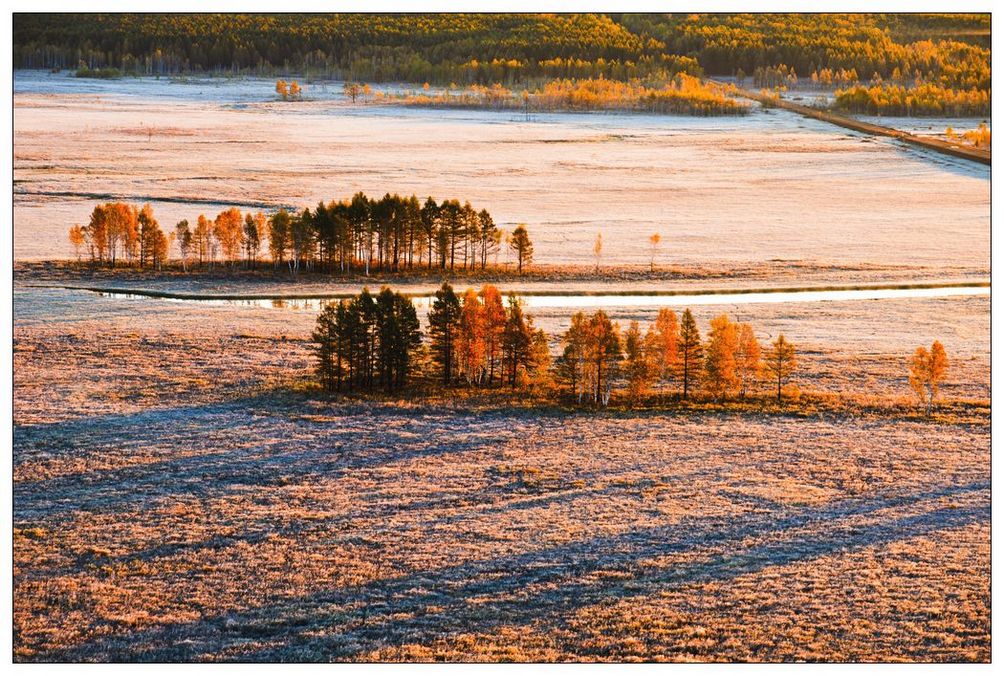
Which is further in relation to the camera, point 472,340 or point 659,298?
point 659,298

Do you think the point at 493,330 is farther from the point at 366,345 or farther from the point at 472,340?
the point at 366,345

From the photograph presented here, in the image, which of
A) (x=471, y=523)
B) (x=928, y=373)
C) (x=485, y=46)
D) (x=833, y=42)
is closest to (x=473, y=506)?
(x=471, y=523)

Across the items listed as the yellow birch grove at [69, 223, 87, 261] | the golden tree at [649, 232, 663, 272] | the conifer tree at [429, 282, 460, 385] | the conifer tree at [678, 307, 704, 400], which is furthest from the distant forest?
the conifer tree at [429, 282, 460, 385]

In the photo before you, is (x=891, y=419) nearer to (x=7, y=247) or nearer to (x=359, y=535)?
(x=359, y=535)

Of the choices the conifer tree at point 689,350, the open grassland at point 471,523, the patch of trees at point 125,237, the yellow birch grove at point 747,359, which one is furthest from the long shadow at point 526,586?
the patch of trees at point 125,237
